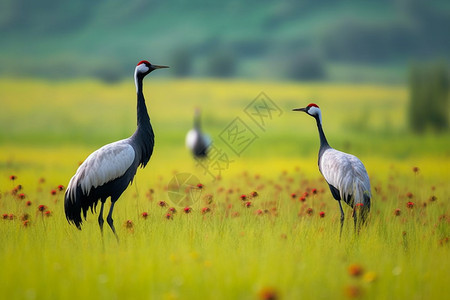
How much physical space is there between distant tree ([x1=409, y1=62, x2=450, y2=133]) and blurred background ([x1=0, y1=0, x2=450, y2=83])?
1764 inches

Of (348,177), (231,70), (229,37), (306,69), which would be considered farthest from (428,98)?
(229,37)

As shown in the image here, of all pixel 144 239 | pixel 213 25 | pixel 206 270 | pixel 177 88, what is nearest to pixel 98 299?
pixel 206 270

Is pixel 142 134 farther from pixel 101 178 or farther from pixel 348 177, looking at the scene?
pixel 348 177

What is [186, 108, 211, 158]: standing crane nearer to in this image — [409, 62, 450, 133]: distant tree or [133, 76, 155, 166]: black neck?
[133, 76, 155, 166]: black neck

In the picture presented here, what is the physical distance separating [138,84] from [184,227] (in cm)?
227

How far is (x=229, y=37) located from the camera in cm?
11944

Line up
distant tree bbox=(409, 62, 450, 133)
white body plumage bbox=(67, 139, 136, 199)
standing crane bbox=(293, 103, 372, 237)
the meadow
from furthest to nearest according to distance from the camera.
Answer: distant tree bbox=(409, 62, 450, 133)
standing crane bbox=(293, 103, 372, 237)
white body plumage bbox=(67, 139, 136, 199)
the meadow

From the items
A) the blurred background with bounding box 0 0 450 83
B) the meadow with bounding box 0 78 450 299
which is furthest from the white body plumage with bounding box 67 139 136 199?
the blurred background with bounding box 0 0 450 83

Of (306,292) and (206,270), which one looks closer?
(306,292)

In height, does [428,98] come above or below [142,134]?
above

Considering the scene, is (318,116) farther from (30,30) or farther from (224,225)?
(30,30)

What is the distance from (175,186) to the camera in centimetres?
1067

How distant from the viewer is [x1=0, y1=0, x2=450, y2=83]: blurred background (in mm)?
77438

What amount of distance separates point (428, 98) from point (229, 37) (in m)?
98.0
